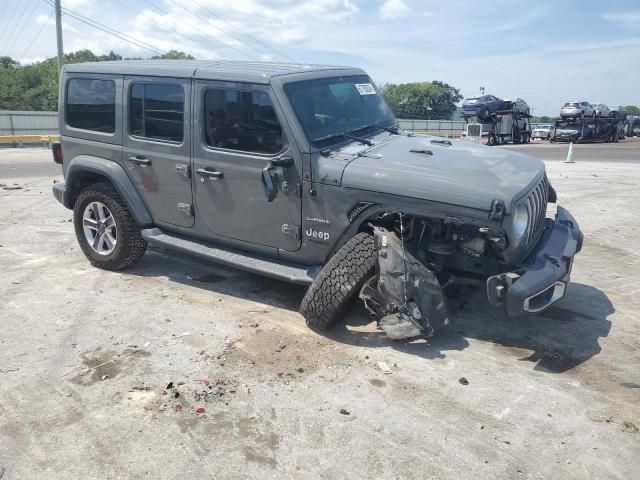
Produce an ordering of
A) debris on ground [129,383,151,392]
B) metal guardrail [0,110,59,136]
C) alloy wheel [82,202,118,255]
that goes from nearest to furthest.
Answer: debris on ground [129,383,151,392], alloy wheel [82,202,118,255], metal guardrail [0,110,59,136]

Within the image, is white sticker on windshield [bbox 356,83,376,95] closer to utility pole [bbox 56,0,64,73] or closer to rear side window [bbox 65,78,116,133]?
rear side window [bbox 65,78,116,133]

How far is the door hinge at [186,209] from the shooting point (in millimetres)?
5184

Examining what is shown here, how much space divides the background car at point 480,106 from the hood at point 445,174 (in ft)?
88.6

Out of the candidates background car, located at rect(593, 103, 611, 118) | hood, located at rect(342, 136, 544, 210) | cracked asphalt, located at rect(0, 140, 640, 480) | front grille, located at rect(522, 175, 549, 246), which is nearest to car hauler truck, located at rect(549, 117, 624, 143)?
background car, located at rect(593, 103, 611, 118)

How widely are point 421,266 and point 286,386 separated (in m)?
1.32

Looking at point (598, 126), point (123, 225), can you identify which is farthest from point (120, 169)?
point (598, 126)

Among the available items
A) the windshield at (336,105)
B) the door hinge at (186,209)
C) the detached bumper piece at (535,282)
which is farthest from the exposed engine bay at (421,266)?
the door hinge at (186,209)

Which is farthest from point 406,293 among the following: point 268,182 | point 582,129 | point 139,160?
point 582,129

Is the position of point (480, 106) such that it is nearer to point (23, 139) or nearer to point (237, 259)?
point (23, 139)

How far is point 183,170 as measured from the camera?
5113mm

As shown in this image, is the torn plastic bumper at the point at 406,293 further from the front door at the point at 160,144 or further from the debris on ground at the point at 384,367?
the front door at the point at 160,144

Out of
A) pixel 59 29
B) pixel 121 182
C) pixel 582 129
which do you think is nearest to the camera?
pixel 121 182

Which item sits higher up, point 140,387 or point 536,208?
point 536,208

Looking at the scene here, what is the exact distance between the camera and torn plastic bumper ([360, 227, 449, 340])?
402 cm
